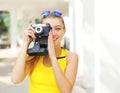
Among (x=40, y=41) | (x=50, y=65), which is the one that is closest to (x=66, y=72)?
(x=50, y=65)

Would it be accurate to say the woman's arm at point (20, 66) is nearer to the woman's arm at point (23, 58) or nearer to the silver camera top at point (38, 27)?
the woman's arm at point (23, 58)

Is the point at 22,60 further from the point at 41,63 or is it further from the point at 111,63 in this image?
the point at 111,63

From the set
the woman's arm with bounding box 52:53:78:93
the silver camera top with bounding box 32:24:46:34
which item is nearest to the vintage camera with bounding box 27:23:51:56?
the silver camera top with bounding box 32:24:46:34

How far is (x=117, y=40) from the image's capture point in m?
4.76

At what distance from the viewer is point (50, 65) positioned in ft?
7.27

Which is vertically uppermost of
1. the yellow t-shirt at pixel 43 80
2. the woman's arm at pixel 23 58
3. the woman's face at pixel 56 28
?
the woman's face at pixel 56 28

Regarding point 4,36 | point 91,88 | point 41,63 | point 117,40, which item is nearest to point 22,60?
point 41,63

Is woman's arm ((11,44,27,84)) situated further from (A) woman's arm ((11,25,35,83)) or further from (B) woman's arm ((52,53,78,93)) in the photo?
(B) woman's arm ((52,53,78,93))

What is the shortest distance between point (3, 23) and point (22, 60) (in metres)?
34.9

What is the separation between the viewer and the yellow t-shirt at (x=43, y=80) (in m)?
2.16

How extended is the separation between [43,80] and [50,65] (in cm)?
11

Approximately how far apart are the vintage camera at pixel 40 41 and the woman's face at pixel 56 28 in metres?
0.05

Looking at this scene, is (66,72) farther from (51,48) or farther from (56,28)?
(56,28)

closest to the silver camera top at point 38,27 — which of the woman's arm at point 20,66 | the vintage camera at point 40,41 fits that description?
the vintage camera at point 40,41
